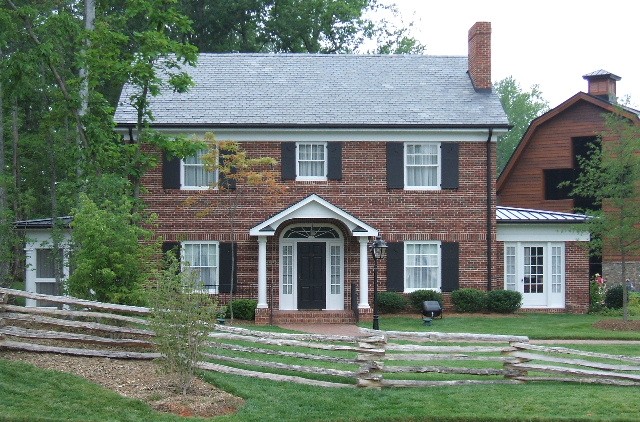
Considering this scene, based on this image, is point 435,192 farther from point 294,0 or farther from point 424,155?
point 294,0

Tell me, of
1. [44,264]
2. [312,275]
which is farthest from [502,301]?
[44,264]

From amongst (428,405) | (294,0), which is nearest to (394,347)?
(428,405)

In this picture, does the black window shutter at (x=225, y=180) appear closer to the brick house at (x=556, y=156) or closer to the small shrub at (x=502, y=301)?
the small shrub at (x=502, y=301)

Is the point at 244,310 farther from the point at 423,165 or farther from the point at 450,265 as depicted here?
the point at 423,165

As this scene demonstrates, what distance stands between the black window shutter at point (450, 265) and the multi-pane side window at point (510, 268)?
6.56 feet

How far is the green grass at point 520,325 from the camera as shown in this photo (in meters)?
20.6

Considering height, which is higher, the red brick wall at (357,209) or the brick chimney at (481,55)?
the brick chimney at (481,55)

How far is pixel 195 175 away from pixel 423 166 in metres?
6.56

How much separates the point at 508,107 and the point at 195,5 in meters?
40.2

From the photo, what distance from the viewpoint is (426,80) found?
27.3 m

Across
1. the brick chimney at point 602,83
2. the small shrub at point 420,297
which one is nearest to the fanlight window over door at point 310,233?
the small shrub at point 420,297

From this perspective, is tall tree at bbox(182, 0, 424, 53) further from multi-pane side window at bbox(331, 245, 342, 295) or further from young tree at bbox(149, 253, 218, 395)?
young tree at bbox(149, 253, 218, 395)

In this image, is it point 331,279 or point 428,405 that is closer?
point 428,405

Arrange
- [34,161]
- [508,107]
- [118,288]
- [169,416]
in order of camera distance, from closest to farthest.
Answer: [169,416] → [118,288] → [34,161] → [508,107]
